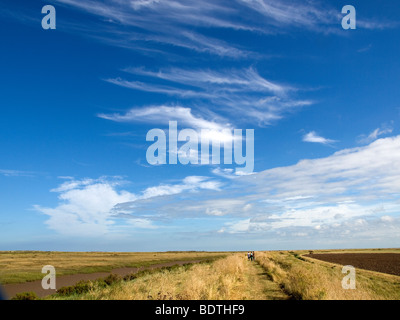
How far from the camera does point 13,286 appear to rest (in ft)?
94.1

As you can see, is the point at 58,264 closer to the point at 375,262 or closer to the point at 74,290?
the point at 74,290

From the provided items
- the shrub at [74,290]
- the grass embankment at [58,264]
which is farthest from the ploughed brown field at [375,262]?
the grass embankment at [58,264]

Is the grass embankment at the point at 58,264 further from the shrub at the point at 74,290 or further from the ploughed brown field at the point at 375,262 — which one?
the ploughed brown field at the point at 375,262

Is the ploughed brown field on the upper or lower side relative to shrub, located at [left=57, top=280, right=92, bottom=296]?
lower

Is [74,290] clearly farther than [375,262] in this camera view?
No

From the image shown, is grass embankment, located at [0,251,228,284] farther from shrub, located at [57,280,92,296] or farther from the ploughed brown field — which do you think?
the ploughed brown field

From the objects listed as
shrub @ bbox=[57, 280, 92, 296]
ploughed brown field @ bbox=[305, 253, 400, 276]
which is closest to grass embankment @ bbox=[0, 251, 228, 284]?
shrub @ bbox=[57, 280, 92, 296]

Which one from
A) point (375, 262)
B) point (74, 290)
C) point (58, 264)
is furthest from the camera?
point (58, 264)

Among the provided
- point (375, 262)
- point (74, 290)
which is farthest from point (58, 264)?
point (375, 262)

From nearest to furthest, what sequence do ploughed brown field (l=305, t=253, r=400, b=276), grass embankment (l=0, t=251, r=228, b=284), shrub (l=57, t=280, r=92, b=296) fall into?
shrub (l=57, t=280, r=92, b=296) < grass embankment (l=0, t=251, r=228, b=284) < ploughed brown field (l=305, t=253, r=400, b=276)
